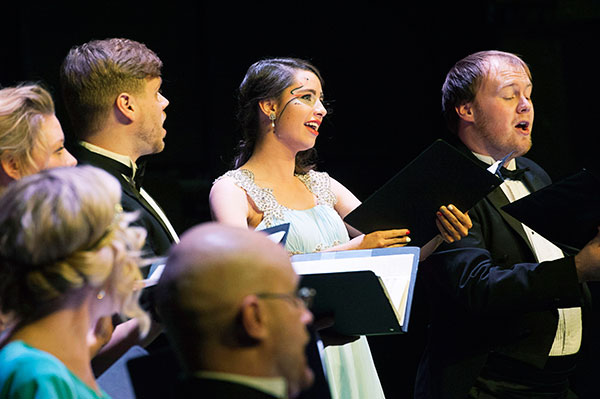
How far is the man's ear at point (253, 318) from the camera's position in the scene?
4.22 ft

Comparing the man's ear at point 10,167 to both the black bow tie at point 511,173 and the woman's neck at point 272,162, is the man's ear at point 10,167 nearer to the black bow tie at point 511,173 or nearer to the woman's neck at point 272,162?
the woman's neck at point 272,162

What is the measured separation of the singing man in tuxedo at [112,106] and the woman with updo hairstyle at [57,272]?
1.02 metres

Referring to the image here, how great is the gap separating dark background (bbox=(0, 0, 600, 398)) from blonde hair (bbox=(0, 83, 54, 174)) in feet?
6.52

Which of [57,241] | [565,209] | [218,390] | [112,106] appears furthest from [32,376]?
[565,209]

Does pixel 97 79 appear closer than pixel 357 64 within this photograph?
Yes

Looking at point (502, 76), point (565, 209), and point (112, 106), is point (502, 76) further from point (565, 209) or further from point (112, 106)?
point (112, 106)

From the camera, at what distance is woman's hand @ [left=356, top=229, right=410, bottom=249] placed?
8.39 ft

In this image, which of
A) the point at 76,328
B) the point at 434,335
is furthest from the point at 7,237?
the point at 434,335

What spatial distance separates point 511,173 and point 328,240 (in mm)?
726

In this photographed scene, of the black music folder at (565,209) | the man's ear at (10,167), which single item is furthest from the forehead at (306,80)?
the man's ear at (10,167)

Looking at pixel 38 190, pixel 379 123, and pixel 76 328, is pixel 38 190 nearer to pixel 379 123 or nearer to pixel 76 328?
pixel 76 328

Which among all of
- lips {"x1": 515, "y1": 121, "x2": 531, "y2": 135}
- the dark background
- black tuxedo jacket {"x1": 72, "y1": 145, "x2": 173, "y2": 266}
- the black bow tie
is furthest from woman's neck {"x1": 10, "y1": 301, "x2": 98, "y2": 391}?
the dark background

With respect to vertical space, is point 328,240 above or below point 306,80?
below

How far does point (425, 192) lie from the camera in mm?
2539
